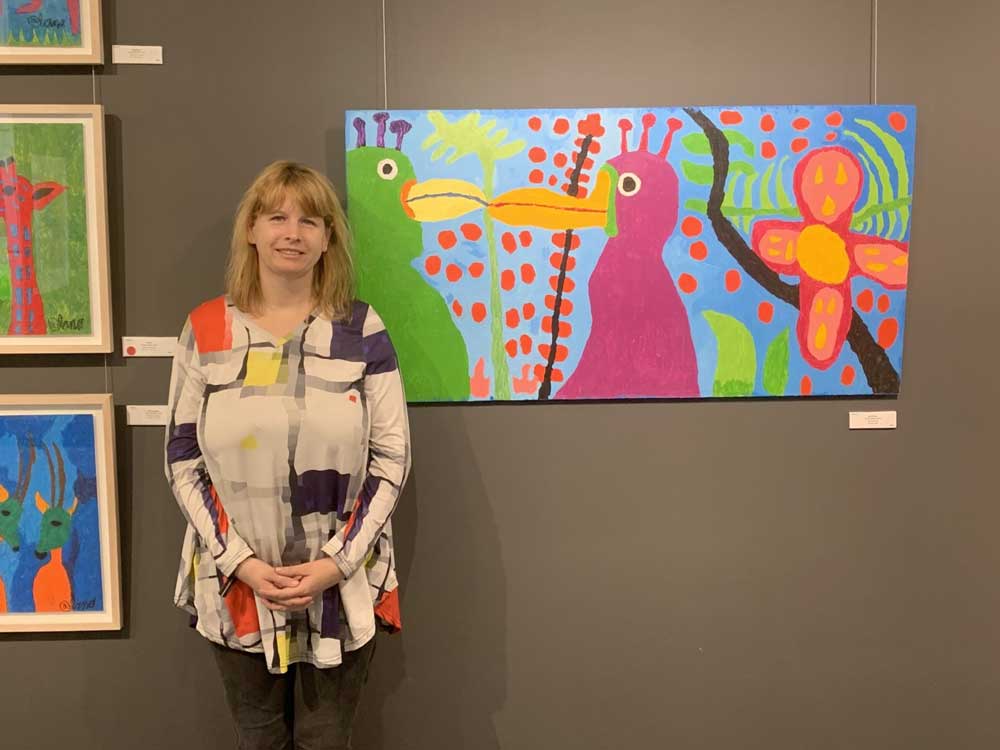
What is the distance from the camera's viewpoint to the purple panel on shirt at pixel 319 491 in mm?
1400

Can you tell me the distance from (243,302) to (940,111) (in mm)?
1659

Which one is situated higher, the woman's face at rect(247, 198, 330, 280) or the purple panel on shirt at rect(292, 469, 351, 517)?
the woman's face at rect(247, 198, 330, 280)

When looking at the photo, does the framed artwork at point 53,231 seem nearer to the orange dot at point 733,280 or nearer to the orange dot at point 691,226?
the orange dot at point 691,226

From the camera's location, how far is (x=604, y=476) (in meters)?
1.85

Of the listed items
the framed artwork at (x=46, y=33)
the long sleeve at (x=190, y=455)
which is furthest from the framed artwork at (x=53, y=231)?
the long sleeve at (x=190, y=455)

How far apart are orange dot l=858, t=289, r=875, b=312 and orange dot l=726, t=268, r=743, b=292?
289 mm

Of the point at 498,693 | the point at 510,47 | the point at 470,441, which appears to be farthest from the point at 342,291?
the point at 498,693

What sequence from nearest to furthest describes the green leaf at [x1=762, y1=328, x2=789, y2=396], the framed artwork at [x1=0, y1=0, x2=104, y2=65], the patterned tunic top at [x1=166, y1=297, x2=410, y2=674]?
the patterned tunic top at [x1=166, y1=297, x2=410, y2=674] → the framed artwork at [x1=0, y1=0, x2=104, y2=65] → the green leaf at [x1=762, y1=328, x2=789, y2=396]

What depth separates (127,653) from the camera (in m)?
1.84

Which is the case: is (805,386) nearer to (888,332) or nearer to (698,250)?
(888,332)

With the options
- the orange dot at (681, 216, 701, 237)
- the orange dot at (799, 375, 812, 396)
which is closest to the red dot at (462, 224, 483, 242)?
the orange dot at (681, 216, 701, 237)

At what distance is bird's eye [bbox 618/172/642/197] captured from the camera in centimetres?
177

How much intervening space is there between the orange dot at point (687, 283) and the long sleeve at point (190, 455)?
1067 millimetres

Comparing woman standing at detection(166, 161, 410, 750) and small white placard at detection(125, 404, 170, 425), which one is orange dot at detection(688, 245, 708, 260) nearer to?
woman standing at detection(166, 161, 410, 750)
